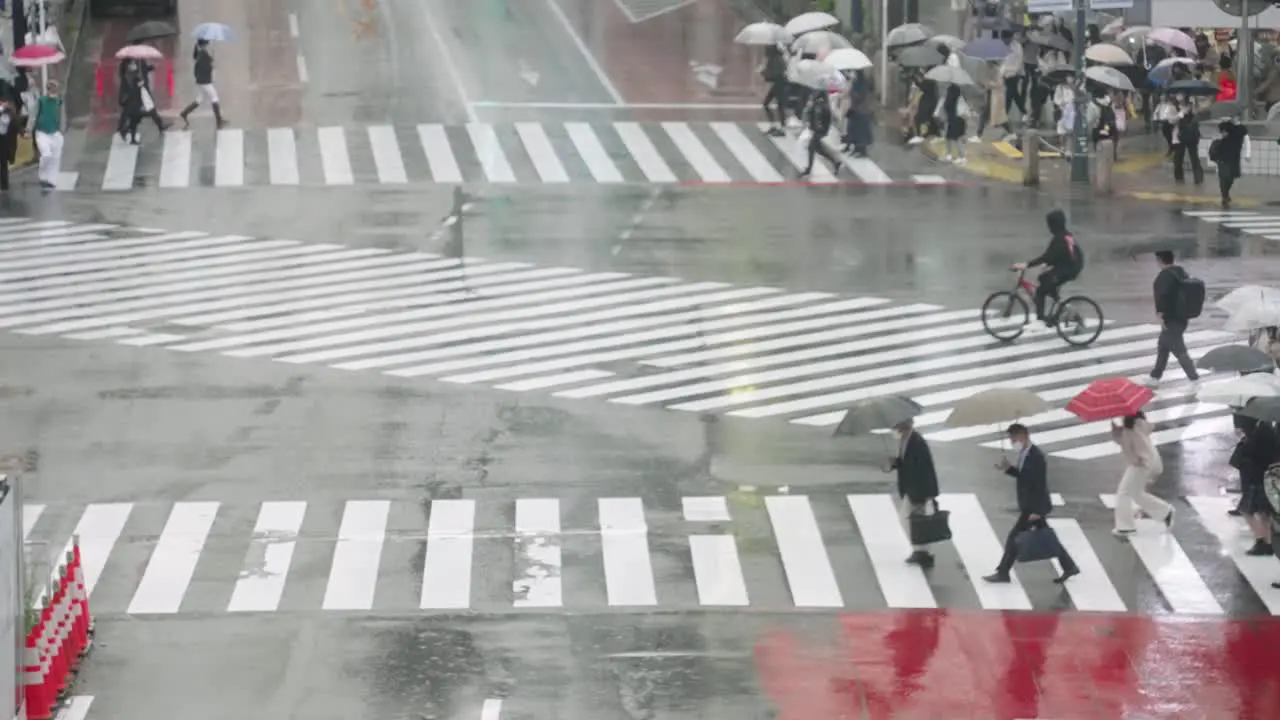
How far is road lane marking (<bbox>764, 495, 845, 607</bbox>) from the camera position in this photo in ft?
57.6

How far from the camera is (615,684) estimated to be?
15.5m

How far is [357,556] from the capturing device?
1856 cm

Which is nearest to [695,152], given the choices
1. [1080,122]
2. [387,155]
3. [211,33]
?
[387,155]

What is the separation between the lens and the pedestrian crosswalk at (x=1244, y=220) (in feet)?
110

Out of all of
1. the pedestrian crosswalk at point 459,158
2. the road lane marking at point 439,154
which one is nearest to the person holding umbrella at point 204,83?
the pedestrian crosswalk at point 459,158

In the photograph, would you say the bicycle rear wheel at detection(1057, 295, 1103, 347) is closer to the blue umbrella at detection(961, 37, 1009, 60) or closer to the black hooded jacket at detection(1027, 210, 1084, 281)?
the black hooded jacket at detection(1027, 210, 1084, 281)

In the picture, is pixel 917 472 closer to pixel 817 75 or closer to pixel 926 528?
pixel 926 528

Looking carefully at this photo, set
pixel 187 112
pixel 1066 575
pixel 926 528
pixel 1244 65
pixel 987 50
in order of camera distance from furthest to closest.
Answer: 1. pixel 987 50
2. pixel 187 112
3. pixel 1244 65
4. pixel 926 528
5. pixel 1066 575

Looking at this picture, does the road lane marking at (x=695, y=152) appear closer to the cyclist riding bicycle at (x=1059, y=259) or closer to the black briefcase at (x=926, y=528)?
the cyclist riding bicycle at (x=1059, y=259)

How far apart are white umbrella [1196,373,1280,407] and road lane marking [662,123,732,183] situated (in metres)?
19.7

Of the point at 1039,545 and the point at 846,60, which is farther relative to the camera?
the point at 846,60

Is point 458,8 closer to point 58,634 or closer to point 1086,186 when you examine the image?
point 1086,186

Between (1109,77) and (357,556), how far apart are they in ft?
80.1

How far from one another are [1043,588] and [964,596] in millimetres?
691
